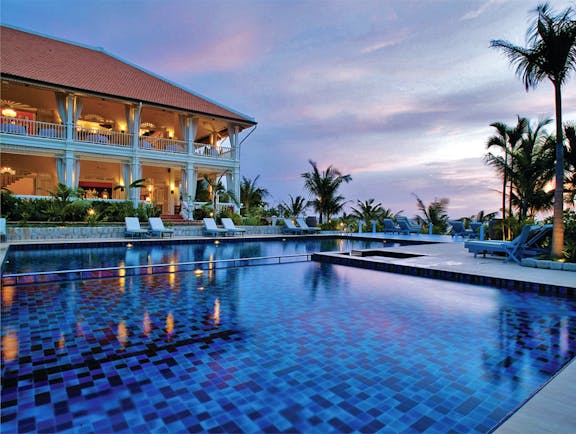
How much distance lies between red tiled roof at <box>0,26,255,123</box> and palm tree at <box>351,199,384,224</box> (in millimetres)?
8885

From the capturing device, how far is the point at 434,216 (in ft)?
65.7

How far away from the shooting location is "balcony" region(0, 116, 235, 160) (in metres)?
16.6

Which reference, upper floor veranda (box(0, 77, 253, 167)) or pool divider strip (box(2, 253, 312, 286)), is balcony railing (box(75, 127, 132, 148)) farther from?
pool divider strip (box(2, 253, 312, 286))

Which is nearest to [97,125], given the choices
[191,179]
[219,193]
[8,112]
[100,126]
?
[100,126]

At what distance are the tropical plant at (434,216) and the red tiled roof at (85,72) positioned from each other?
38.6ft

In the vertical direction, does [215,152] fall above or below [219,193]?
above

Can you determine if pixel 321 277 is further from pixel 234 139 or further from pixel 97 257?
pixel 234 139

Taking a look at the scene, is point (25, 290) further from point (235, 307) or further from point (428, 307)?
point (428, 307)

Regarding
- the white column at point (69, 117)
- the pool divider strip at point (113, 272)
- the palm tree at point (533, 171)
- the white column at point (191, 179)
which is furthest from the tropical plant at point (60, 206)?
the palm tree at point (533, 171)

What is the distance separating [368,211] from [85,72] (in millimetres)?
17815

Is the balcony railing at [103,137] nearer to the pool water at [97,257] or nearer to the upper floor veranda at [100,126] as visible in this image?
the upper floor veranda at [100,126]

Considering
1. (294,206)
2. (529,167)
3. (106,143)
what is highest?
(106,143)

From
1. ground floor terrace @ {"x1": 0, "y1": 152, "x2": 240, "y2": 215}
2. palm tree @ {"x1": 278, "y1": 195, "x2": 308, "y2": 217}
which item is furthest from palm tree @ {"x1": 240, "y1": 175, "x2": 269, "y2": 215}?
palm tree @ {"x1": 278, "y1": 195, "x2": 308, "y2": 217}

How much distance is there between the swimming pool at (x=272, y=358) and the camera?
7.70 feet
